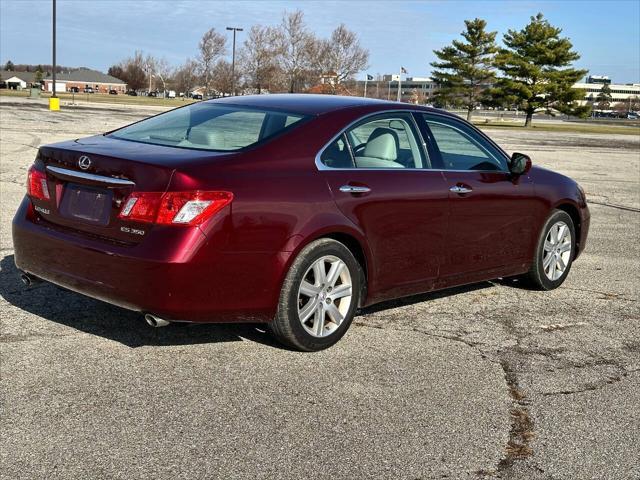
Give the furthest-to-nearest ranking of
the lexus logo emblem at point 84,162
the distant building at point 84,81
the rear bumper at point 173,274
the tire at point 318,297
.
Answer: the distant building at point 84,81
the tire at point 318,297
the lexus logo emblem at point 84,162
the rear bumper at point 173,274

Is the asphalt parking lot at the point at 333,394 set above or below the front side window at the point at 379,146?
below

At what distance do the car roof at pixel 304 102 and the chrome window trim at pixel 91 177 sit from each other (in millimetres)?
1344

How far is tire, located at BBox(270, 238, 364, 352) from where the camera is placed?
457 centimetres

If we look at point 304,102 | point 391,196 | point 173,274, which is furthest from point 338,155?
point 173,274

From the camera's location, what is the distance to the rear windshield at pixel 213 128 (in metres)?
4.79

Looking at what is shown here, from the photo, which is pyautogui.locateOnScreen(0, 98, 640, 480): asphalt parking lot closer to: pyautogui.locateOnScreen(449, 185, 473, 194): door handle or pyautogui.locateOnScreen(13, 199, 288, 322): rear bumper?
pyautogui.locateOnScreen(13, 199, 288, 322): rear bumper

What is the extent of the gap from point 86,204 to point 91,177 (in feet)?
0.55

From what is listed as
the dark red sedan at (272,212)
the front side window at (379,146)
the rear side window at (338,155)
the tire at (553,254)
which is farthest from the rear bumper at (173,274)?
the tire at (553,254)

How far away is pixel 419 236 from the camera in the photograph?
5.37 metres

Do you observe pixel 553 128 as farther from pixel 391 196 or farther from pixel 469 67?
pixel 391 196

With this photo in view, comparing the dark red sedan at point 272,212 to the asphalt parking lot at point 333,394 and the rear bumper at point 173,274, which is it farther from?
the asphalt parking lot at point 333,394

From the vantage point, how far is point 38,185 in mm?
4852

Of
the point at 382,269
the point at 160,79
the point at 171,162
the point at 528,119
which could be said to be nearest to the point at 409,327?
the point at 382,269

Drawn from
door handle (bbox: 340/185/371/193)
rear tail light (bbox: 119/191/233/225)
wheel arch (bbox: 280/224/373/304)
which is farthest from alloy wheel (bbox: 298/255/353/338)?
rear tail light (bbox: 119/191/233/225)
